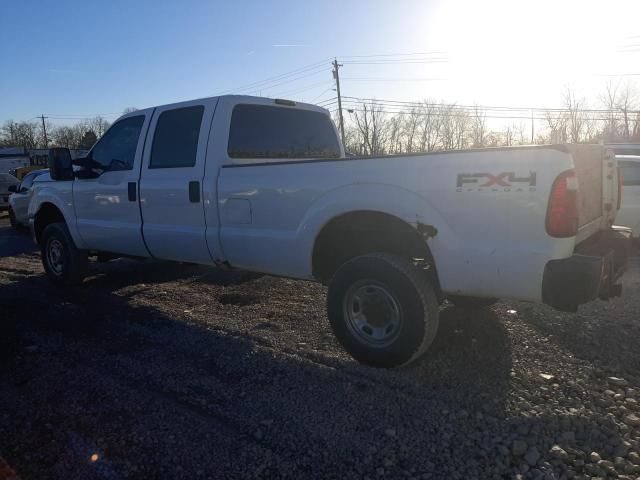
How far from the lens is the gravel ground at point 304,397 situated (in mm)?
2701

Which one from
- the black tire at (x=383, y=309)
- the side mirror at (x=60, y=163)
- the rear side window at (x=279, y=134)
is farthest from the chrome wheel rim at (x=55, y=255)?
the black tire at (x=383, y=309)

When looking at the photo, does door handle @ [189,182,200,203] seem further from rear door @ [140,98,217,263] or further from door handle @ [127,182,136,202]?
door handle @ [127,182,136,202]

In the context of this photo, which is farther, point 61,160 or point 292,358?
point 61,160


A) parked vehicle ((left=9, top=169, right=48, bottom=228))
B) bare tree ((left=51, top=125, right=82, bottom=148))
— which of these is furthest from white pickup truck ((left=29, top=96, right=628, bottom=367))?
bare tree ((left=51, top=125, right=82, bottom=148))

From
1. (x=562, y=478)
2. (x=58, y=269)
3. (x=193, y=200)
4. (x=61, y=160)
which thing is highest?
(x=61, y=160)

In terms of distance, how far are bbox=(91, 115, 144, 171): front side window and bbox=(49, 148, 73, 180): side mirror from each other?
28 centimetres

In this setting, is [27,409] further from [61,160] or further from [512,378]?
[61,160]

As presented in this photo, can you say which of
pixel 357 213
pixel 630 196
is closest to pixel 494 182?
pixel 357 213

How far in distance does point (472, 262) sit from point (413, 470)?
54.5 inches

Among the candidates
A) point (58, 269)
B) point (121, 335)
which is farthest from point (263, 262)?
point (58, 269)

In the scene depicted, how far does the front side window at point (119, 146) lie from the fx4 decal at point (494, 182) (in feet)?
12.5

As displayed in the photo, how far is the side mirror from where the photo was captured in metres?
6.14

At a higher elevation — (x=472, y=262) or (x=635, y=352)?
(x=472, y=262)

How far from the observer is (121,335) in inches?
189
